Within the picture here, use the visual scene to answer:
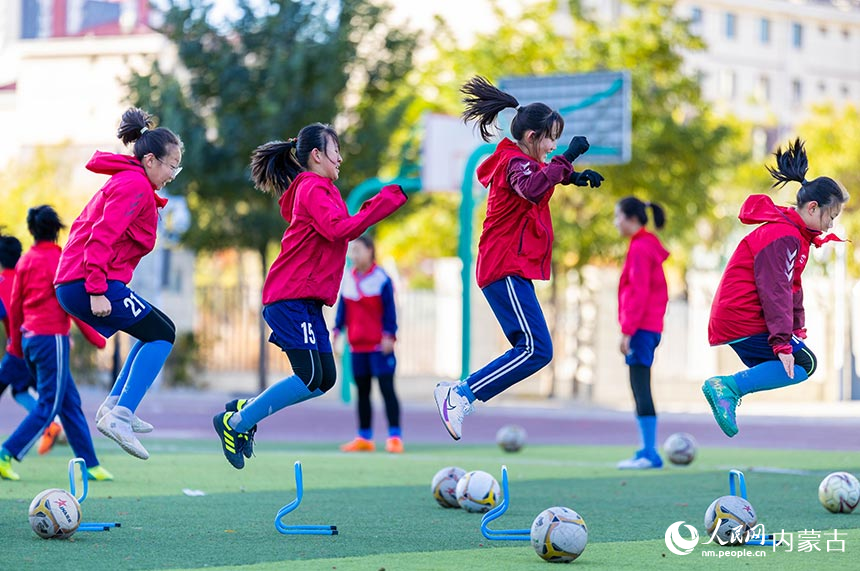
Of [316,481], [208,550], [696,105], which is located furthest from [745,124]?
[208,550]

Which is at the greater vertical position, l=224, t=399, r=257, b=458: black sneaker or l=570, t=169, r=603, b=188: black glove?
l=570, t=169, r=603, b=188: black glove

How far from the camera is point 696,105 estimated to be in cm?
3253

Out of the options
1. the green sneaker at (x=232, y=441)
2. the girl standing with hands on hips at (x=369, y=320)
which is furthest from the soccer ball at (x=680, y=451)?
the green sneaker at (x=232, y=441)

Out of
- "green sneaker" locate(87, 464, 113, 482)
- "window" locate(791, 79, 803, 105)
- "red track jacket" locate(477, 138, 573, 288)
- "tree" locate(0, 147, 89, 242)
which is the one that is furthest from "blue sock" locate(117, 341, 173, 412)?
"window" locate(791, 79, 803, 105)

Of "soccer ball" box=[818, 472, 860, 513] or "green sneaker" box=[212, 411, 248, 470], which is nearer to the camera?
"green sneaker" box=[212, 411, 248, 470]

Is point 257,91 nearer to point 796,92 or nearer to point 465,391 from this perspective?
point 465,391

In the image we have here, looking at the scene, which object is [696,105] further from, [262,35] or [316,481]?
[316,481]

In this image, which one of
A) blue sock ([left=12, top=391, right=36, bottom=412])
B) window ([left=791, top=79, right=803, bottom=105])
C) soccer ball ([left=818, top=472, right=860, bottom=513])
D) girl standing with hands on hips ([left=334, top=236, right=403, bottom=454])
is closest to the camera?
soccer ball ([left=818, top=472, right=860, bottom=513])

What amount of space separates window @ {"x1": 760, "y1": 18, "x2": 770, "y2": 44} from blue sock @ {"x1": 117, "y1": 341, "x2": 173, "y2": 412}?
85682 millimetres

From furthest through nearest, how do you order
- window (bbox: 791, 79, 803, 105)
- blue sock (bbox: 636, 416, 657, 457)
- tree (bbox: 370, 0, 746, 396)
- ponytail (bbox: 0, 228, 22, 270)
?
window (bbox: 791, 79, 803, 105) < tree (bbox: 370, 0, 746, 396) < blue sock (bbox: 636, 416, 657, 457) < ponytail (bbox: 0, 228, 22, 270)

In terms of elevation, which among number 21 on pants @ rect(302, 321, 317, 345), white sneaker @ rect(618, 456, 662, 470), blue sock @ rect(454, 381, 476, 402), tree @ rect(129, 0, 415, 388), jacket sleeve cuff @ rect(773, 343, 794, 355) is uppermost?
tree @ rect(129, 0, 415, 388)

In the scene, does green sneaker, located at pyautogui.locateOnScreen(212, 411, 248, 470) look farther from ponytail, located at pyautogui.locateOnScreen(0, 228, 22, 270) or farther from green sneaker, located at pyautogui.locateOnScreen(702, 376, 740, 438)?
ponytail, located at pyautogui.locateOnScreen(0, 228, 22, 270)

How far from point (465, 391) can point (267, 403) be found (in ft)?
3.60

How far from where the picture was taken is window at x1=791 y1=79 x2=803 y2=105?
90.1m
